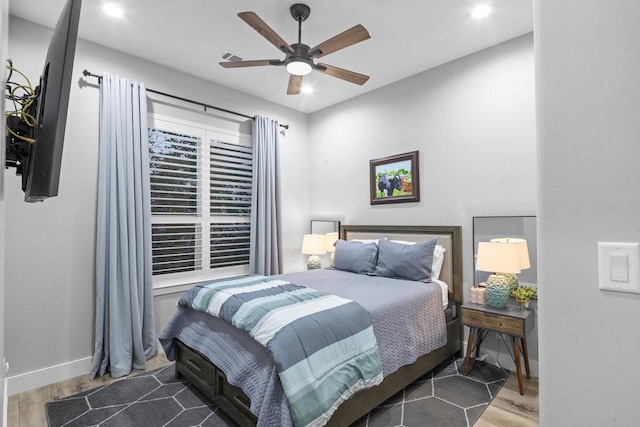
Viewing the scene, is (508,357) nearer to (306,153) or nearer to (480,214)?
(480,214)

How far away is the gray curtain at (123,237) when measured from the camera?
294cm

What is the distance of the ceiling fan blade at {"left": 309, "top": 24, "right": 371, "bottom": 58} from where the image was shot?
222cm

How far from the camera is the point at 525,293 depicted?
109 inches

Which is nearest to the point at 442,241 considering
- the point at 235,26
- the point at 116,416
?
the point at 235,26

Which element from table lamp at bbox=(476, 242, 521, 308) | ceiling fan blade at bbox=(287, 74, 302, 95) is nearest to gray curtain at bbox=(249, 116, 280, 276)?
ceiling fan blade at bbox=(287, 74, 302, 95)

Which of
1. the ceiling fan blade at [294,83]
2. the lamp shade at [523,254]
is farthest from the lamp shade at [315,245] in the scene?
the lamp shade at [523,254]

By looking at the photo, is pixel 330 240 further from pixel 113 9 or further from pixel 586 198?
pixel 586 198

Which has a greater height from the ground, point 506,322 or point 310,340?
point 310,340

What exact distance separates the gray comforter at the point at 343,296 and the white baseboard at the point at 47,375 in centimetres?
90

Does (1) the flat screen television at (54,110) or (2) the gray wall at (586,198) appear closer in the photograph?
(2) the gray wall at (586,198)

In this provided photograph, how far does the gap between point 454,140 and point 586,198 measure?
110 inches

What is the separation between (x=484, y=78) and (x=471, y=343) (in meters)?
2.46

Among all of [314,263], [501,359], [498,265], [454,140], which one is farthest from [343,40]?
[501,359]

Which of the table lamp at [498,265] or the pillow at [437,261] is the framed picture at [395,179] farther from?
the table lamp at [498,265]
